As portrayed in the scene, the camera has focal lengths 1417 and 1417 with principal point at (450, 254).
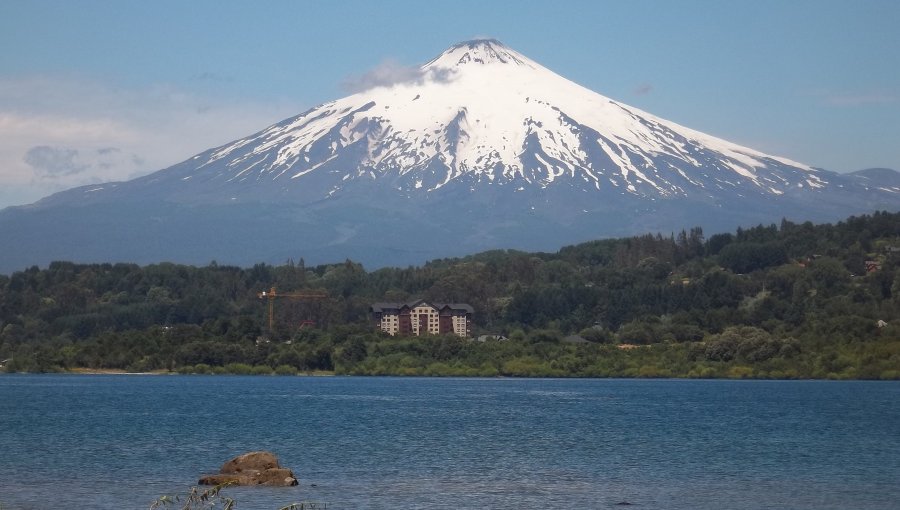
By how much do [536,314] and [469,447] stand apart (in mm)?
78815

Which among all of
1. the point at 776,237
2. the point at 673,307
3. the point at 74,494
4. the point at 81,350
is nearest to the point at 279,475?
the point at 74,494

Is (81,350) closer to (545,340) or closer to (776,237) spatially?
(545,340)

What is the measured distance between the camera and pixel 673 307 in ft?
386

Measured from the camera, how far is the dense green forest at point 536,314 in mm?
95000

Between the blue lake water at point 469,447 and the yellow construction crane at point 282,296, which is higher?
the yellow construction crane at point 282,296

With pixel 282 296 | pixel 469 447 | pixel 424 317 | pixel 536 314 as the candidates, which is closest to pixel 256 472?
pixel 469 447

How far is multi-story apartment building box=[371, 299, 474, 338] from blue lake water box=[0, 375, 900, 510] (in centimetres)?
4998

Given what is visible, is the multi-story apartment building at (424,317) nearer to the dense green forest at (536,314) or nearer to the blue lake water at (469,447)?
the dense green forest at (536,314)

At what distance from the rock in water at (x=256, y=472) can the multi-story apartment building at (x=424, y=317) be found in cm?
9289

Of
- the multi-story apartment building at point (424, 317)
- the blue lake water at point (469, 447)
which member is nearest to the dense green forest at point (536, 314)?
the multi-story apartment building at point (424, 317)

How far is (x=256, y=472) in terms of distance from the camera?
117ft

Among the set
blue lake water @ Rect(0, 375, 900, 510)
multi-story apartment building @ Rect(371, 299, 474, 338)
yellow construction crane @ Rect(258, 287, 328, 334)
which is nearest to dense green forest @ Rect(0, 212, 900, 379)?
yellow construction crane @ Rect(258, 287, 328, 334)

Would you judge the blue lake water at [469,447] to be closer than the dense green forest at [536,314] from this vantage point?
Yes

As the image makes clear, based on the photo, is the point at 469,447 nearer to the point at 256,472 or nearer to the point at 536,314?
the point at 256,472
